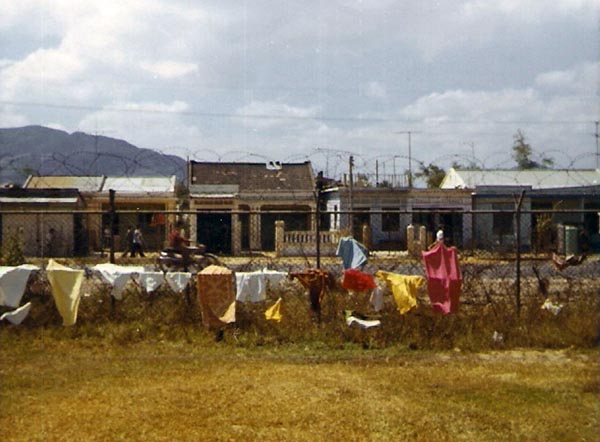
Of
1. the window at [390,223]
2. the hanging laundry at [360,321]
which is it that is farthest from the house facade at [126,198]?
the hanging laundry at [360,321]

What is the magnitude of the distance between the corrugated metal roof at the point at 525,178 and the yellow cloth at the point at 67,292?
28110 millimetres

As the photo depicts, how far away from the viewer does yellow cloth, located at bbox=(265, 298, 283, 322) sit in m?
9.09

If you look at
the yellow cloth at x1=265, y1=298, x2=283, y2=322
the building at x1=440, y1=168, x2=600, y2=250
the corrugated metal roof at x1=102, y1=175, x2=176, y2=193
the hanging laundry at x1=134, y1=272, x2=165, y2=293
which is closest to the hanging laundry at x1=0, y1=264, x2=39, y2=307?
the hanging laundry at x1=134, y1=272, x2=165, y2=293

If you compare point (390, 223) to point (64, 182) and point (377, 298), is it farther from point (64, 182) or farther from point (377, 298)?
point (377, 298)

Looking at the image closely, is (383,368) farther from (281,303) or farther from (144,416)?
(144,416)

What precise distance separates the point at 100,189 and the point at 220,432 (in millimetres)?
30929

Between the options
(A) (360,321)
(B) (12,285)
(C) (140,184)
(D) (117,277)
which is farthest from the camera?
(C) (140,184)

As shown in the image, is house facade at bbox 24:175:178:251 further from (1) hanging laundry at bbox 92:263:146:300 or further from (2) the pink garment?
(2) the pink garment

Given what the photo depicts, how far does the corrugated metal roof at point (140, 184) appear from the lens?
34.2 m

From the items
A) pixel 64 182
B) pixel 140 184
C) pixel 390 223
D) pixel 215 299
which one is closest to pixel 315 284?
pixel 215 299

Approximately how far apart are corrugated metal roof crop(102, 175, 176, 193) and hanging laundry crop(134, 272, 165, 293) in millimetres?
24644

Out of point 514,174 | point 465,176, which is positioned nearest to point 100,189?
point 465,176

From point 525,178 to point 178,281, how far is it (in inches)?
1205

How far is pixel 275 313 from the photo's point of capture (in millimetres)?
9141
